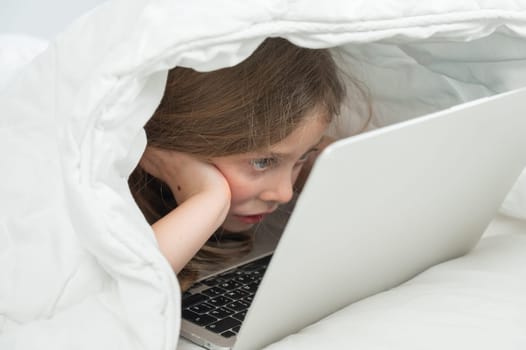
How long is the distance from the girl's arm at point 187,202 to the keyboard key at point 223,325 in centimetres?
7

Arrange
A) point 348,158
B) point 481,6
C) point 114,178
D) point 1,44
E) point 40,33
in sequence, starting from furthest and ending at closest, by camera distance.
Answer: point 40,33, point 1,44, point 481,6, point 114,178, point 348,158

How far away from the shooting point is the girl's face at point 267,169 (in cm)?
97

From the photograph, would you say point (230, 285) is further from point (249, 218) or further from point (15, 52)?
point (15, 52)

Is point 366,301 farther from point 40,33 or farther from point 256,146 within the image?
point 40,33

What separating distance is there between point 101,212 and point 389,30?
32 cm

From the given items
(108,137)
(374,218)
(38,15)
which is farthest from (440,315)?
(38,15)

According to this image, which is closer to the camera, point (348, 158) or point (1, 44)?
point (348, 158)

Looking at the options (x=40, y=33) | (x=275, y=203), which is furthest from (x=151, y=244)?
(x=40, y=33)

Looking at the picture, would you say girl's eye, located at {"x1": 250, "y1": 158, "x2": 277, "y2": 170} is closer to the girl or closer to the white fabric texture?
the girl

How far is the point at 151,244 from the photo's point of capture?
0.75 m

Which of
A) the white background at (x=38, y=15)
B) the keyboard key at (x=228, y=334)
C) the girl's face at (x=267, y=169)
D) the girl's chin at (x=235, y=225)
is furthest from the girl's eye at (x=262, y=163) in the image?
the white background at (x=38, y=15)

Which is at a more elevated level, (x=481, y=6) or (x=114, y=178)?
(x=481, y=6)

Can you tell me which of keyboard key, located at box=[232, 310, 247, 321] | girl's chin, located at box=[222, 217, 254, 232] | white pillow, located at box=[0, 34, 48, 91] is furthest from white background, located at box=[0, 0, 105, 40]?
keyboard key, located at box=[232, 310, 247, 321]

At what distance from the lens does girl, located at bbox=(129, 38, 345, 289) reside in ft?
3.06
